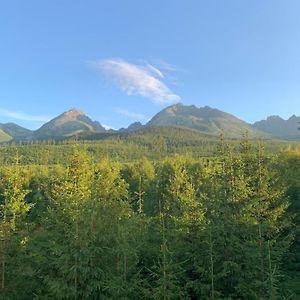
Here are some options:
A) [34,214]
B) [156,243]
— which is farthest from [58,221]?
[34,214]

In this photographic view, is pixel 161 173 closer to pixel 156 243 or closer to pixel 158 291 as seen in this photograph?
pixel 156 243

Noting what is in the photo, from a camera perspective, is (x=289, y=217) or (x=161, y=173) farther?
(x=161, y=173)

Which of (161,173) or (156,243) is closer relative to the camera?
(156,243)

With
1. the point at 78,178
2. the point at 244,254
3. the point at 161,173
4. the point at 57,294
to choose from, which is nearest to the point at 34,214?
the point at 161,173

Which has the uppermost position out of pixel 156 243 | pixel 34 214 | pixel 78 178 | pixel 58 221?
pixel 78 178

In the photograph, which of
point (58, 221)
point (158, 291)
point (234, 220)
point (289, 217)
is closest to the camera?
point (158, 291)

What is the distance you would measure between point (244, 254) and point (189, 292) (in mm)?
3222

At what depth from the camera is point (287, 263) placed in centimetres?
3225

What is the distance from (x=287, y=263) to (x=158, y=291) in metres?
21.8

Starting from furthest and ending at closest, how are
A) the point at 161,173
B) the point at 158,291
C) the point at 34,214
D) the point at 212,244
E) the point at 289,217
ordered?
the point at 161,173
the point at 34,214
the point at 289,217
the point at 212,244
the point at 158,291

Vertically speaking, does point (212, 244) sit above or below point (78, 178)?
below

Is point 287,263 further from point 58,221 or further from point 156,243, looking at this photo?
point 58,221

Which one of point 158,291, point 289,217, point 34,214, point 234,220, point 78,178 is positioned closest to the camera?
point 158,291

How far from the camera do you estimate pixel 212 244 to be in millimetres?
15773
